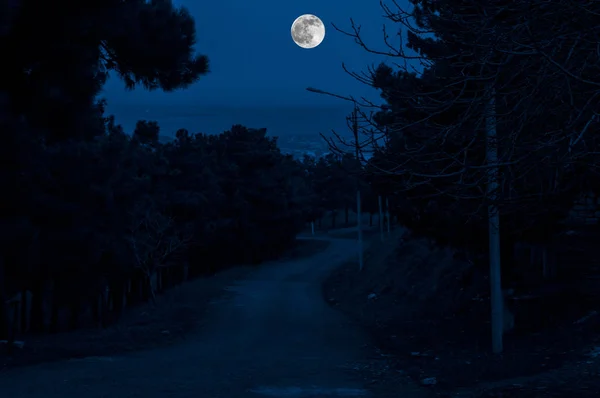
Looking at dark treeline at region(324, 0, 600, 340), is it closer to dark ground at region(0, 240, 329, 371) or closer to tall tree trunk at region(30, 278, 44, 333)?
dark ground at region(0, 240, 329, 371)

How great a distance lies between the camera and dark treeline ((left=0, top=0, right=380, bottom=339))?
9.49m

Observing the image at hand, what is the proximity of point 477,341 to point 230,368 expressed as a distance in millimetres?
5367

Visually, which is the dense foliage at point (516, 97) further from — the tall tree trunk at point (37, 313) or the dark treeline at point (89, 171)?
the tall tree trunk at point (37, 313)

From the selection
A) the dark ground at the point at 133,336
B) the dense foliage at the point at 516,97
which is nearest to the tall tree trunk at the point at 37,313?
the dark ground at the point at 133,336

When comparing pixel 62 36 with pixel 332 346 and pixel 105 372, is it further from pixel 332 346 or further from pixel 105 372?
pixel 332 346

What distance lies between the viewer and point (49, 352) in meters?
13.8

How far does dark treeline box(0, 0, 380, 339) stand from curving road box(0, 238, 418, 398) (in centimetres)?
323

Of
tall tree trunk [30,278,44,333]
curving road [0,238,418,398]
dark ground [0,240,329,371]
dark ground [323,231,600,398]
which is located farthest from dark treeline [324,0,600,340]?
tall tree trunk [30,278,44,333]

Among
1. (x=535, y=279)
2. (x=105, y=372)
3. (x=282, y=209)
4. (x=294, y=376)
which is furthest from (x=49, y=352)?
(x=282, y=209)

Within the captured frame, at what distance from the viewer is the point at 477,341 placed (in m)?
14.4

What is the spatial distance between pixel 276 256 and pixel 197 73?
5541 cm

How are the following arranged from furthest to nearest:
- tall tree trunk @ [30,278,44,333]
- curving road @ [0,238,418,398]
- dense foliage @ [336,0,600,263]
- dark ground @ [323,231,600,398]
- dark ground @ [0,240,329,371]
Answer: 1. tall tree trunk @ [30,278,44,333]
2. dark ground @ [0,240,329,371]
3. curving road @ [0,238,418,398]
4. dark ground @ [323,231,600,398]
5. dense foliage @ [336,0,600,263]

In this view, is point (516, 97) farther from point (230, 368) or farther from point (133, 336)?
point (133, 336)

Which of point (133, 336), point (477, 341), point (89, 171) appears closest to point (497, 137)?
point (477, 341)
